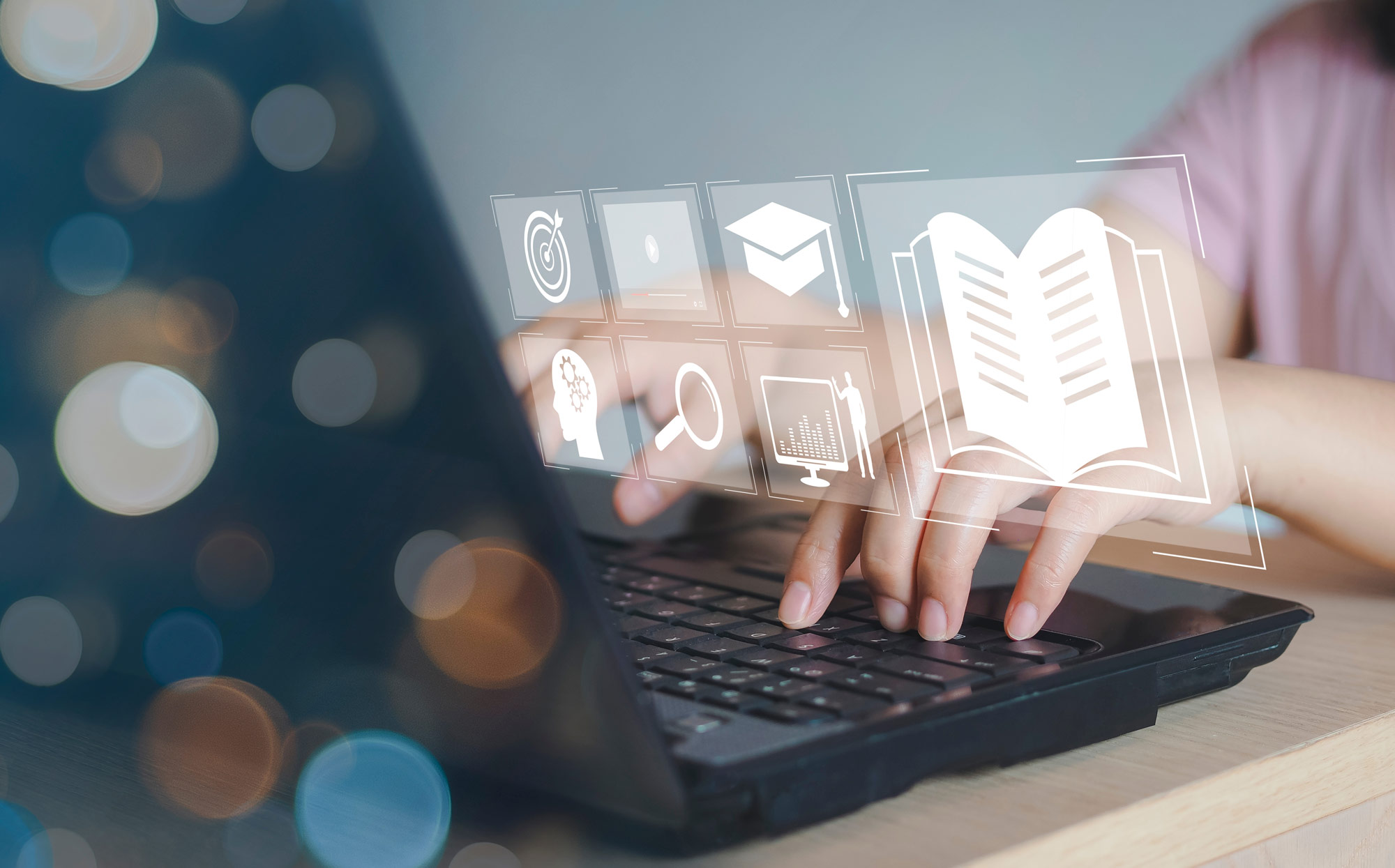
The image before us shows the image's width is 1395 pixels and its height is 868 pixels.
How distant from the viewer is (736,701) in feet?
0.76

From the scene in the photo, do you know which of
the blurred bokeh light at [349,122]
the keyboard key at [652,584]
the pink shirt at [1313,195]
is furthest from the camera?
the pink shirt at [1313,195]

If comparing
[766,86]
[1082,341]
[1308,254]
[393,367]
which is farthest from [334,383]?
[1308,254]

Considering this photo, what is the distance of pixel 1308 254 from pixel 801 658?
779mm

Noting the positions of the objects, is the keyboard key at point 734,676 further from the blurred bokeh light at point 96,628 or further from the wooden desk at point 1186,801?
the blurred bokeh light at point 96,628

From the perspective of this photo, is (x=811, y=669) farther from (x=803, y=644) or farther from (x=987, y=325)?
(x=987, y=325)

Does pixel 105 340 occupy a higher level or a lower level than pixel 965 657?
higher

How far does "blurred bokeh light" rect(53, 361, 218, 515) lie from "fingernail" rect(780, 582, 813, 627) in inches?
7.3

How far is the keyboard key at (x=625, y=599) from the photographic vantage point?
0.34 m

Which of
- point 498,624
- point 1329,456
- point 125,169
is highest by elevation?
point 125,169

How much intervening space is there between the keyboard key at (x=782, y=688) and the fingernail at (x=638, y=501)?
220mm

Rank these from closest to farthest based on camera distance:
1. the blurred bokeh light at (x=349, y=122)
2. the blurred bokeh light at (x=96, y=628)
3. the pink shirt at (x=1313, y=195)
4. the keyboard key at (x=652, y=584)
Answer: the blurred bokeh light at (x=349, y=122) < the blurred bokeh light at (x=96, y=628) < the keyboard key at (x=652, y=584) < the pink shirt at (x=1313, y=195)

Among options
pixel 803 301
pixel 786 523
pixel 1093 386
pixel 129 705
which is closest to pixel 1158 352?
pixel 1093 386

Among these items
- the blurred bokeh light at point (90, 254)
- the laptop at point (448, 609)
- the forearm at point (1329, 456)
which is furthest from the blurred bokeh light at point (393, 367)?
the forearm at point (1329, 456)

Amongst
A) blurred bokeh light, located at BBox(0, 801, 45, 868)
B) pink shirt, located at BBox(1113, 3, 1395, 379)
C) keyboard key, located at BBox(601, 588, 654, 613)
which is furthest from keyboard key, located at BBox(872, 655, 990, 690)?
pink shirt, located at BBox(1113, 3, 1395, 379)
